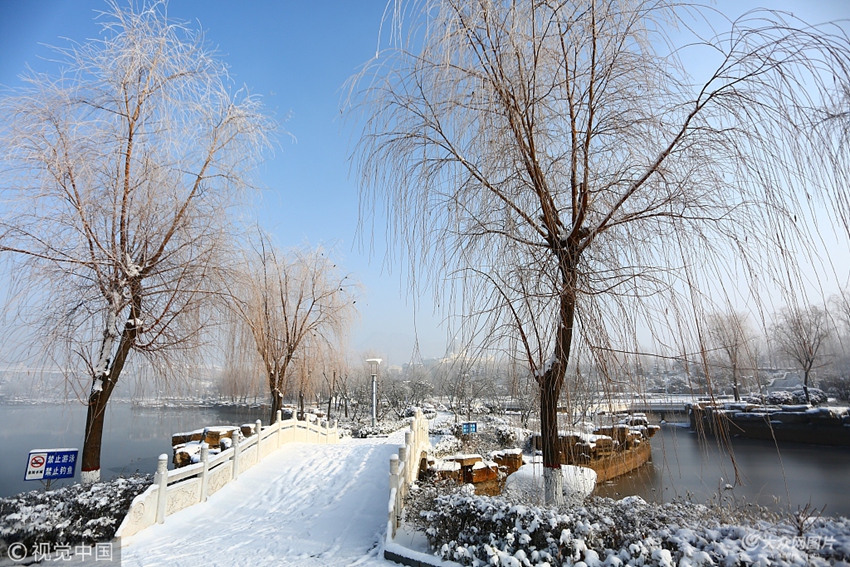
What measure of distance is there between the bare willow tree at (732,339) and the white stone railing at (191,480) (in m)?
6.52

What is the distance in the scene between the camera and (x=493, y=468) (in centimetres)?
1027

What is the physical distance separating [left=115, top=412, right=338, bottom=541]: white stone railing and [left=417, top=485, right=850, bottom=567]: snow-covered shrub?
3694mm

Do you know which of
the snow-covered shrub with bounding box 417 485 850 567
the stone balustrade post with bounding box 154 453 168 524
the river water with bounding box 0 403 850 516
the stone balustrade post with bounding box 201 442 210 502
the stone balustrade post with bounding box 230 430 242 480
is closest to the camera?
the snow-covered shrub with bounding box 417 485 850 567

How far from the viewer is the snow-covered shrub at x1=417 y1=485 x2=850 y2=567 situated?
2650mm

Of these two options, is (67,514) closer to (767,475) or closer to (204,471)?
(204,471)

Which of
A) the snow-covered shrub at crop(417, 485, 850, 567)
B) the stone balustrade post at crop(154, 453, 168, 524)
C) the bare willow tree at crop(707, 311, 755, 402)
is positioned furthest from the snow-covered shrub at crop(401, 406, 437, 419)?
the bare willow tree at crop(707, 311, 755, 402)

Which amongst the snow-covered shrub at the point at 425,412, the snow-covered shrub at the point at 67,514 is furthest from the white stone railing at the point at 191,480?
the snow-covered shrub at the point at 425,412

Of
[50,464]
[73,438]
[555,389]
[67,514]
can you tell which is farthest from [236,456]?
[73,438]

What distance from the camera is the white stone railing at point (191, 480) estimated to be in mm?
5703

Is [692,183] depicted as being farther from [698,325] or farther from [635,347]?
[635,347]

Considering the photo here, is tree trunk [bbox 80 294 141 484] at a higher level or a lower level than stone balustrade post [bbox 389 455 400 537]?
higher

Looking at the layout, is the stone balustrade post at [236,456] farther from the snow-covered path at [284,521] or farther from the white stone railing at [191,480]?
the snow-covered path at [284,521]

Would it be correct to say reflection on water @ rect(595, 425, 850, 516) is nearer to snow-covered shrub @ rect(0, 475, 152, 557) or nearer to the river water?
the river water

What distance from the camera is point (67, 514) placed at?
545 cm
